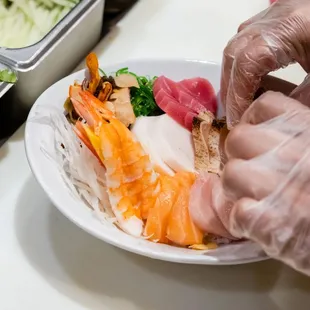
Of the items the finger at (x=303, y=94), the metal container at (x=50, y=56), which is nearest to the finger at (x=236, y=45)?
the finger at (x=303, y=94)

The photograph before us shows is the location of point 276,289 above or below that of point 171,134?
below

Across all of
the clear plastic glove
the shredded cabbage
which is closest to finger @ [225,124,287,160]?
the clear plastic glove

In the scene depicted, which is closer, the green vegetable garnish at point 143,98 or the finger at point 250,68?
the finger at point 250,68

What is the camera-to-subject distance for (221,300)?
92 cm

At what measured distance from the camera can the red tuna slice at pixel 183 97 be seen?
1.07 m

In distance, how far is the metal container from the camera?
43.5 inches

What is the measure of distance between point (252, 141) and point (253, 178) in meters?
0.04

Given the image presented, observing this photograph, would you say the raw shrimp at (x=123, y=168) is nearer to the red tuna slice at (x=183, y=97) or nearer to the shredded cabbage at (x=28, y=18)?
the red tuna slice at (x=183, y=97)

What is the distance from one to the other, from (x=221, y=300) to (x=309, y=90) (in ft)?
1.11

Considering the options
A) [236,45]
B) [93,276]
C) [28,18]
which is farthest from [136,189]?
[28,18]

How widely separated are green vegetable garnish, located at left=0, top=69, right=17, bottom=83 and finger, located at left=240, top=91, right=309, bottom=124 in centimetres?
49

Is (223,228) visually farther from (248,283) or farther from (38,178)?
(38,178)

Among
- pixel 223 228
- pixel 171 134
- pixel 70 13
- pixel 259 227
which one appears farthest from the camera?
pixel 70 13

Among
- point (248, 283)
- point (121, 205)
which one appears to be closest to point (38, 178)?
point (121, 205)
